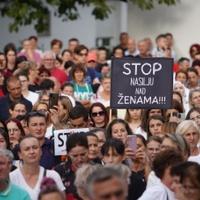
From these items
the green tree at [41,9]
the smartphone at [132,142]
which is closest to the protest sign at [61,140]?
the smartphone at [132,142]

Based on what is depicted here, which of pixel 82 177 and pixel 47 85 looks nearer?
pixel 82 177

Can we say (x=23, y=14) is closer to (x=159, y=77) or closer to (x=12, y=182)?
(x=159, y=77)

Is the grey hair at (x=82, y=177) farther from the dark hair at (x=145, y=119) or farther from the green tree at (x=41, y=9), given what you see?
the green tree at (x=41, y=9)

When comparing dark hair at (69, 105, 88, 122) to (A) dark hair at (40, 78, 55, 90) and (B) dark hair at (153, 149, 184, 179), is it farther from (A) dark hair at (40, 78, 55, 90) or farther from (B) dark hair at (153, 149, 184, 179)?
(B) dark hair at (153, 149, 184, 179)

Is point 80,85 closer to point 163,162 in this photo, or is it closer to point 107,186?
point 163,162

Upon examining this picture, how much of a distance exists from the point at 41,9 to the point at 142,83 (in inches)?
613

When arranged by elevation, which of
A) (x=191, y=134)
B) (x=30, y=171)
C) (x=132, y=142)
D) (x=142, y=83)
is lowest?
(x=30, y=171)

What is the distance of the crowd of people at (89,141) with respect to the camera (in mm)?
9570

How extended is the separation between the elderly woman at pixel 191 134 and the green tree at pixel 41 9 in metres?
16.2

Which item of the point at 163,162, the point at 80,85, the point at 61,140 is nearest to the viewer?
the point at 163,162

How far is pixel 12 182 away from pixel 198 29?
19.6 metres

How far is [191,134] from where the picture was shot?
13.4 m

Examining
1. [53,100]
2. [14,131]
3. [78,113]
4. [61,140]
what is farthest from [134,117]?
[61,140]

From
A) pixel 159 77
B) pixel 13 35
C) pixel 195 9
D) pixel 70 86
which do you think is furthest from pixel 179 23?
pixel 159 77
